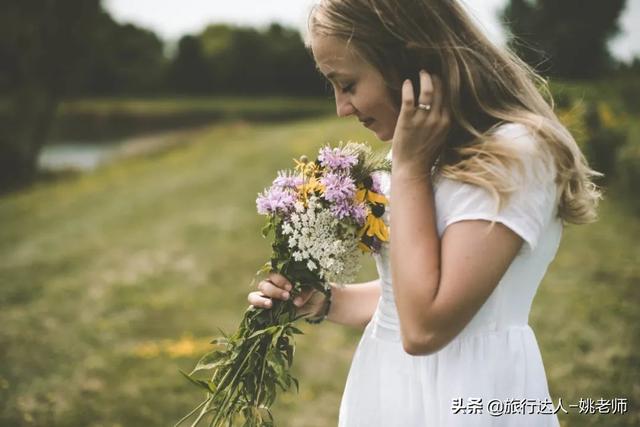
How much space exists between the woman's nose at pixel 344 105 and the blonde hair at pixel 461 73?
5.1 inches

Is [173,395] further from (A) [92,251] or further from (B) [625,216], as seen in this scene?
(B) [625,216]

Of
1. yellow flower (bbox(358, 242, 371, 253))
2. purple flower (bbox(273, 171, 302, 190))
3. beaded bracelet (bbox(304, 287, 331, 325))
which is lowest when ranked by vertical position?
beaded bracelet (bbox(304, 287, 331, 325))

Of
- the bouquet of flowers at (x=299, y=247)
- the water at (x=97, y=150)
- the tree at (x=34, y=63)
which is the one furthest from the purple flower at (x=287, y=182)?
the water at (x=97, y=150)

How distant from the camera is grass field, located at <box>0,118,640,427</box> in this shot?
16.4 ft

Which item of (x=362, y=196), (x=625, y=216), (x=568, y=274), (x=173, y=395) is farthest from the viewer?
(x=625, y=216)

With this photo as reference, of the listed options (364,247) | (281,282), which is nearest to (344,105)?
(364,247)

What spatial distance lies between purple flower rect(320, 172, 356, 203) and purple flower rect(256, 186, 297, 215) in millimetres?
118

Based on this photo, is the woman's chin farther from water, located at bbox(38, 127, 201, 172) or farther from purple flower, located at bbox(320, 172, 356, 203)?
water, located at bbox(38, 127, 201, 172)

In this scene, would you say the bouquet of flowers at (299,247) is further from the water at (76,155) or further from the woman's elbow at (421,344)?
the water at (76,155)

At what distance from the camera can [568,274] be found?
749 cm

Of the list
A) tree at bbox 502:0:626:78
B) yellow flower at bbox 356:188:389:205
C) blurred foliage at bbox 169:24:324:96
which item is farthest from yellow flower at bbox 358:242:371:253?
blurred foliage at bbox 169:24:324:96

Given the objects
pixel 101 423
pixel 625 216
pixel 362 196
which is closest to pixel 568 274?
pixel 625 216

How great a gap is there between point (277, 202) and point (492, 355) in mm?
757

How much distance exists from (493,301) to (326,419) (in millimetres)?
3682
